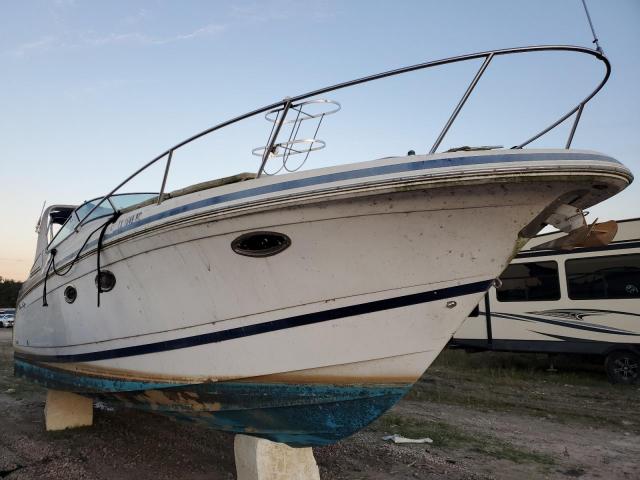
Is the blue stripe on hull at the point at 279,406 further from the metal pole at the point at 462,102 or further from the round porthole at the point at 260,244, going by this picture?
the metal pole at the point at 462,102

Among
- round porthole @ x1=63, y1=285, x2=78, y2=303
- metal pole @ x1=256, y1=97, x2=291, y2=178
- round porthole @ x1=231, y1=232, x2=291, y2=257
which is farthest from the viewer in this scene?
round porthole @ x1=63, y1=285, x2=78, y2=303

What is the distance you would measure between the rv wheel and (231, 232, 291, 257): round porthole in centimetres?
813

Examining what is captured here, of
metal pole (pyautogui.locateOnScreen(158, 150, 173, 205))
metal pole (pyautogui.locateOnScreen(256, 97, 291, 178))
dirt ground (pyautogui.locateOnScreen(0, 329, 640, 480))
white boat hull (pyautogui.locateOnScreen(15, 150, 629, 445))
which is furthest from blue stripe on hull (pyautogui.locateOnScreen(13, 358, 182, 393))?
metal pole (pyautogui.locateOnScreen(256, 97, 291, 178))

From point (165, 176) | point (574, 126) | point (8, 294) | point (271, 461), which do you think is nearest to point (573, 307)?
point (574, 126)

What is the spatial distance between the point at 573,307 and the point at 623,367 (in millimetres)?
1282

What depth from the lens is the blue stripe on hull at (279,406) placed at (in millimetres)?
3098

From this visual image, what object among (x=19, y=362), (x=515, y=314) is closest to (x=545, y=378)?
(x=515, y=314)

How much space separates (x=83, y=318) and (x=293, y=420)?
7.74 feet

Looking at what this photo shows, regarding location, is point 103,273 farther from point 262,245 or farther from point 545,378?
point 545,378

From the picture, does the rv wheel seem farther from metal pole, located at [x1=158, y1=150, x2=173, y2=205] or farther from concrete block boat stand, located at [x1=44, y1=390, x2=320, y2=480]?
metal pole, located at [x1=158, y1=150, x2=173, y2=205]

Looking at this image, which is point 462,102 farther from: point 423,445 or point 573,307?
point 573,307

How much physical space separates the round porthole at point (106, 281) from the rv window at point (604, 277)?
328 inches

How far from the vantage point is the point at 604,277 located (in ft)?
29.0

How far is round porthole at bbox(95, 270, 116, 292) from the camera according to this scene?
13.0 feet
